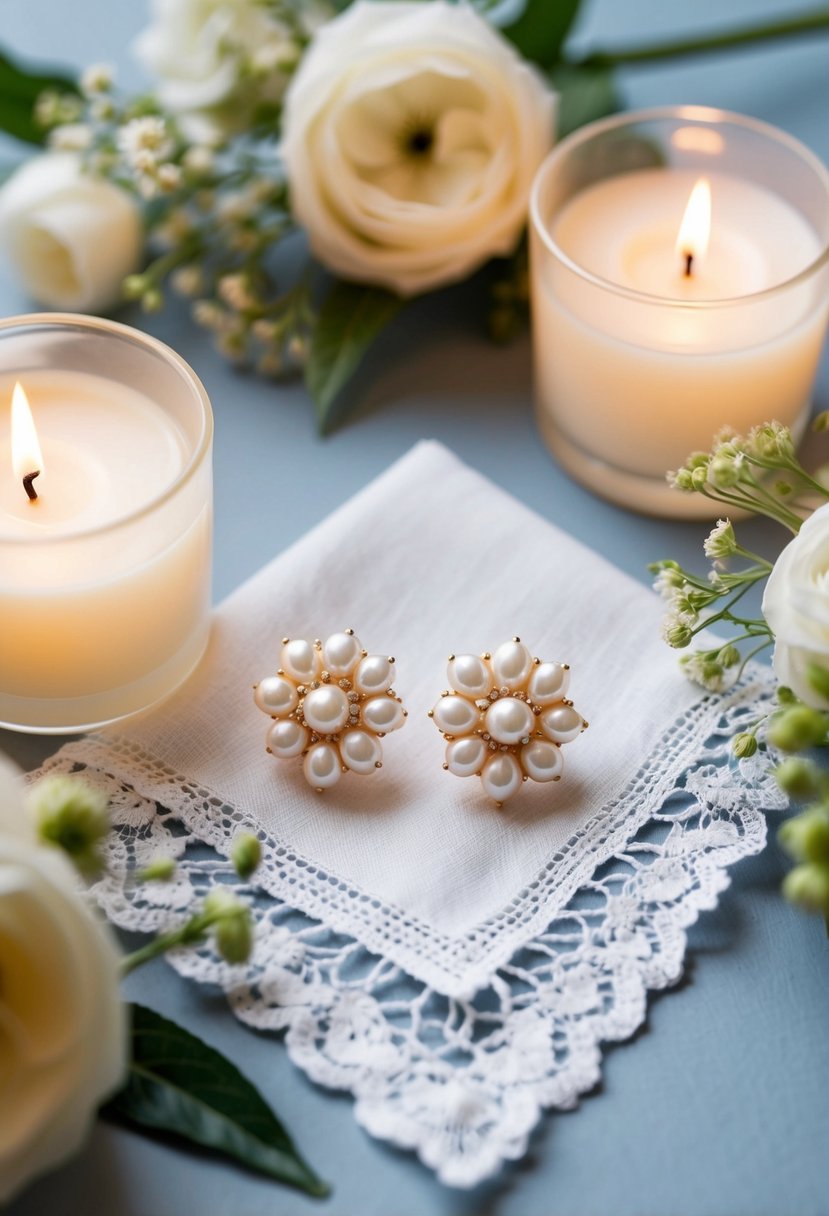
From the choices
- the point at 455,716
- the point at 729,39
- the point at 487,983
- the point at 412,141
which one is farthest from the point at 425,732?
the point at 729,39

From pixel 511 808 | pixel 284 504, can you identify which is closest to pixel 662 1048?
pixel 511 808

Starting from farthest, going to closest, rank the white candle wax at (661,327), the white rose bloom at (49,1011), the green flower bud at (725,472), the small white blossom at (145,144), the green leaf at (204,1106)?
the small white blossom at (145,144) < the white candle wax at (661,327) < the green flower bud at (725,472) < the green leaf at (204,1106) < the white rose bloom at (49,1011)

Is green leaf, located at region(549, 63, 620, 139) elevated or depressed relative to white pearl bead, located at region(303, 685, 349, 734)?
elevated

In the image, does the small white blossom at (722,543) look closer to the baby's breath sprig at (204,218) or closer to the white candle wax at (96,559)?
the white candle wax at (96,559)

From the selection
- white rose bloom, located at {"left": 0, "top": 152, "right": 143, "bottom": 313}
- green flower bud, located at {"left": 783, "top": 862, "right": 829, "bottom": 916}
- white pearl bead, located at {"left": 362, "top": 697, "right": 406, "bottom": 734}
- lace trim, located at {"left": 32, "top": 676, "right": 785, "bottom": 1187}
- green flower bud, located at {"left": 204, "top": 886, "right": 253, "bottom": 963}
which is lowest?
lace trim, located at {"left": 32, "top": 676, "right": 785, "bottom": 1187}

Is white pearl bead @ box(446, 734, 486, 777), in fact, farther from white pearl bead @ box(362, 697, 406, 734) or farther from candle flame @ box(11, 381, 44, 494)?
candle flame @ box(11, 381, 44, 494)

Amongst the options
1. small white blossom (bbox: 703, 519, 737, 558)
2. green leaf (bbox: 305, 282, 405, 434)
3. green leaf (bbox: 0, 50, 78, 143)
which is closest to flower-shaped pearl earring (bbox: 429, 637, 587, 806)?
small white blossom (bbox: 703, 519, 737, 558)

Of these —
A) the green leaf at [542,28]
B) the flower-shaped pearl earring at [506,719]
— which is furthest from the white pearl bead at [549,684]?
the green leaf at [542,28]
